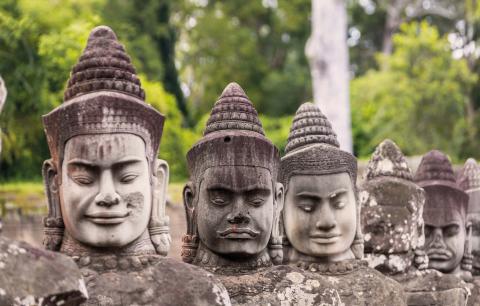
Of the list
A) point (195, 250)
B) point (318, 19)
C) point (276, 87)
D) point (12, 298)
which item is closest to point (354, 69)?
point (276, 87)

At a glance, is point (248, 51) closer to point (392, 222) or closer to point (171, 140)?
point (171, 140)

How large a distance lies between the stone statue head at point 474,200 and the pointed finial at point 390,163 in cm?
198

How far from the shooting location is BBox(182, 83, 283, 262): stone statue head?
6570mm

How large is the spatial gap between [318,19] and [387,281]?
11228mm

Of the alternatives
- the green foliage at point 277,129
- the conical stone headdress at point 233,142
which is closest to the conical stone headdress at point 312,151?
the conical stone headdress at point 233,142

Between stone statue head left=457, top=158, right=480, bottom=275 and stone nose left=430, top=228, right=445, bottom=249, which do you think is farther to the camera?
stone statue head left=457, top=158, right=480, bottom=275

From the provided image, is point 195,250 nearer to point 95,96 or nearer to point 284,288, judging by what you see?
point 284,288

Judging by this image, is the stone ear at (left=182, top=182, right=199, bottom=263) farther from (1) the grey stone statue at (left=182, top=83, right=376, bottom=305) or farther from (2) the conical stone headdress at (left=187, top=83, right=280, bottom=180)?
(2) the conical stone headdress at (left=187, top=83, right=280, bottom=180)

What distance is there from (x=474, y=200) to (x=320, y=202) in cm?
401

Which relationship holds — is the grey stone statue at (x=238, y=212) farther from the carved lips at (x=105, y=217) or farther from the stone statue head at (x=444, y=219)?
the stone statue head at (x=444, y=219)

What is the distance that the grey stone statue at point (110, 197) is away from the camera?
5754 millimetres

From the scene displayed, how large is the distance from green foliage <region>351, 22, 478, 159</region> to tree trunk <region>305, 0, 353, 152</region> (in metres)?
7.02

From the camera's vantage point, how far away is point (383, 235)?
8805mm

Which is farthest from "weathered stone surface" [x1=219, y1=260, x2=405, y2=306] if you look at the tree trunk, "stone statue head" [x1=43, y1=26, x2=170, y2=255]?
the tree trunk
